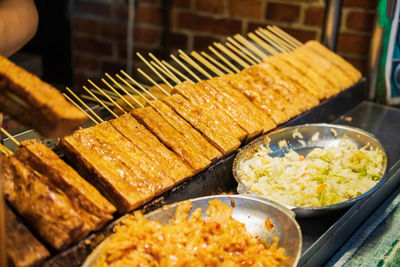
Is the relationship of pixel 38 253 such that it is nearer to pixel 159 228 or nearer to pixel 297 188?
pixel 159 228

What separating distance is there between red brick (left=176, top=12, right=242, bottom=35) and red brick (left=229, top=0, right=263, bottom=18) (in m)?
0.12

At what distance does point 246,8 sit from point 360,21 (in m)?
1.51

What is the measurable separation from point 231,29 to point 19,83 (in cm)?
469

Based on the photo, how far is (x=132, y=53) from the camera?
6.87m

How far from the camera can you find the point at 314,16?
5441mm

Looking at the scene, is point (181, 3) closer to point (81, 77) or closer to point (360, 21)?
point (81, 77)

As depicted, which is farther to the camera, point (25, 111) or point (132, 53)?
point (132, 53)

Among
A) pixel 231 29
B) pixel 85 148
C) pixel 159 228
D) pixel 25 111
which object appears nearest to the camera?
pixel 25 111

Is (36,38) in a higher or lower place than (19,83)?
lower

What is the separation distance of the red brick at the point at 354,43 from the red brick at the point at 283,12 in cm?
66

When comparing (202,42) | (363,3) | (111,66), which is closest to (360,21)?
(363,3)

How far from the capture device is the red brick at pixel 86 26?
6848mm

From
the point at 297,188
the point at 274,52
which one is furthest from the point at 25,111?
the point at 274,52

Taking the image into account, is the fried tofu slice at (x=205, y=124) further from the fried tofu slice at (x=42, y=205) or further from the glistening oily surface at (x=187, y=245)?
the fried tofu slice at (x=42, y=205)
